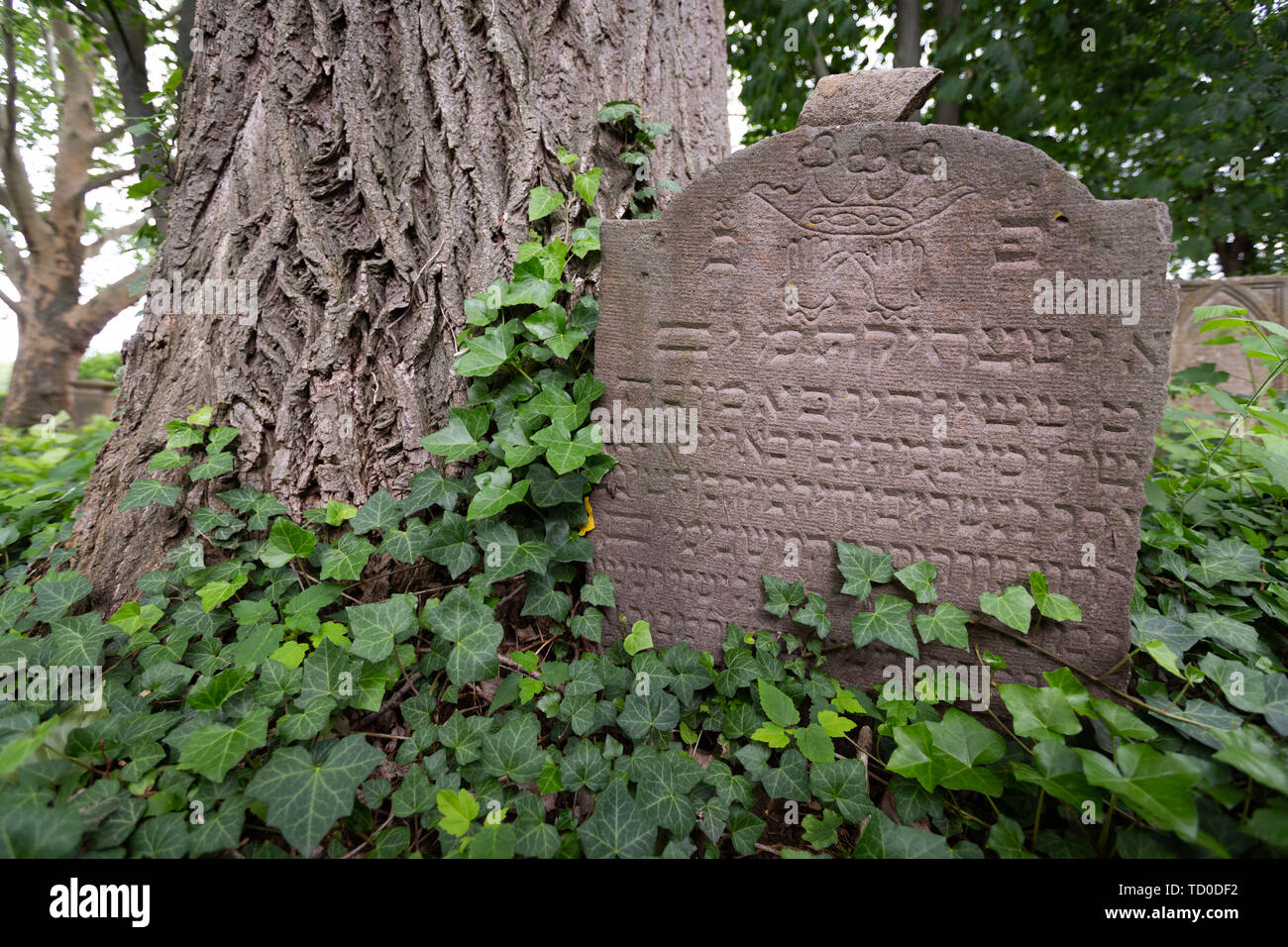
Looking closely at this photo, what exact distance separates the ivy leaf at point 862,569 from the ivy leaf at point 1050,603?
0.44 meters

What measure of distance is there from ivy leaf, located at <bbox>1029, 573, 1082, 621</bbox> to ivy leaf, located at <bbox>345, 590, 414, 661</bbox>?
2057 mm

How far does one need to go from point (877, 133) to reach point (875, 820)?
208 cm

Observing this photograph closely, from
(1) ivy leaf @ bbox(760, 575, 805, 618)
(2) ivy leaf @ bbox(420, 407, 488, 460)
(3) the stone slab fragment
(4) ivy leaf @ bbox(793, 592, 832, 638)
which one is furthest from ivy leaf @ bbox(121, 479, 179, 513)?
(3) the stone slab fragment

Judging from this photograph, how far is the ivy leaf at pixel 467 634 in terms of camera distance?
1562 mm

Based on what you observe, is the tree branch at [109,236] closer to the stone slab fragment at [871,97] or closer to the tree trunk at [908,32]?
the stone slab fragment at [871,97]

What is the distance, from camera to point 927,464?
1.85m

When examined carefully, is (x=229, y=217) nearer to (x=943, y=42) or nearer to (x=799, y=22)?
→ (x=799, y=22)

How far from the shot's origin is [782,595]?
6.37ft

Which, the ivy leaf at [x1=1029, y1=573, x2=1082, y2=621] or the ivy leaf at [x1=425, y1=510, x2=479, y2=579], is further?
the ivy leaf at [x1=425, y1=510, x2=479, y2=579]

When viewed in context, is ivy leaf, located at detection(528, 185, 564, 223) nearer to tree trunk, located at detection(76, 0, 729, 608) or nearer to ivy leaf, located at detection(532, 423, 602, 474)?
tree trunk, located at detection(76, 0, 729, 608)

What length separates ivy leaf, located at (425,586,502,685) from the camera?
1.56 meters

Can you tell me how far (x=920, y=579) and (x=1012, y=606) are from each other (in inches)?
11.1

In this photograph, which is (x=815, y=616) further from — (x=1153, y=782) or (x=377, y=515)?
(x=377, y=515)
